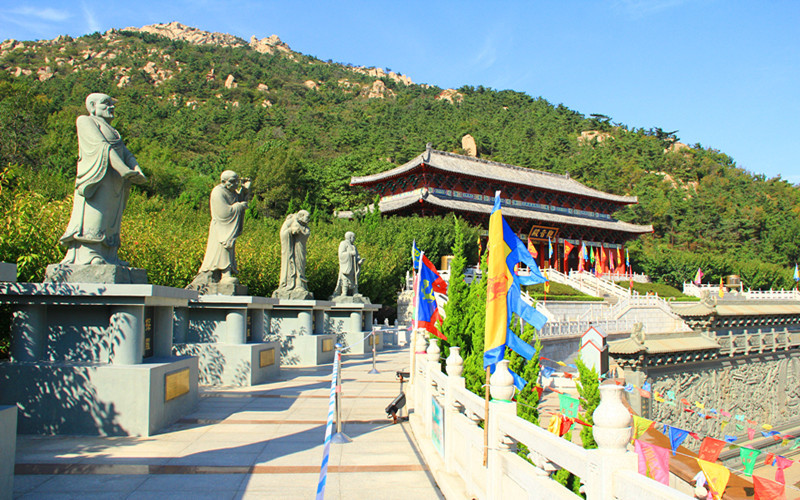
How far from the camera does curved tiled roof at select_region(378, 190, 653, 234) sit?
40.1 meters

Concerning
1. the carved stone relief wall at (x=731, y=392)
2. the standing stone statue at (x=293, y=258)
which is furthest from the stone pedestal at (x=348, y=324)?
the carved stone relief wall at (x=731, y=392)

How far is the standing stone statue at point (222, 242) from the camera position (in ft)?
34.6

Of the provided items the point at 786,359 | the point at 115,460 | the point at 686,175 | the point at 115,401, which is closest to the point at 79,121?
the point at 115,401

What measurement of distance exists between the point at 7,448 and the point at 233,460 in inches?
85.2

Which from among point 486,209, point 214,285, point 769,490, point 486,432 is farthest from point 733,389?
point 486,209

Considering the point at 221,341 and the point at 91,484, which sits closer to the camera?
the point at 91,484

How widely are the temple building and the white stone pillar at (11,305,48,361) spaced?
110ft

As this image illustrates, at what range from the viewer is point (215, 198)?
1055 centimetres

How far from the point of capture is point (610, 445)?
2.80m

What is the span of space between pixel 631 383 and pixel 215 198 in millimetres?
12400

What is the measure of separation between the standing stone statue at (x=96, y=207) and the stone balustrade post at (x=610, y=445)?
5645mm

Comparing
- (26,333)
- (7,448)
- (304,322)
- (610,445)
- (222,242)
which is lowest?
(7,448)

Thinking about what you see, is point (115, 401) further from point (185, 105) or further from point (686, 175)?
point (686, 175)

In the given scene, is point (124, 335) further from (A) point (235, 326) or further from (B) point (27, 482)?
(A) point (235, 326)
